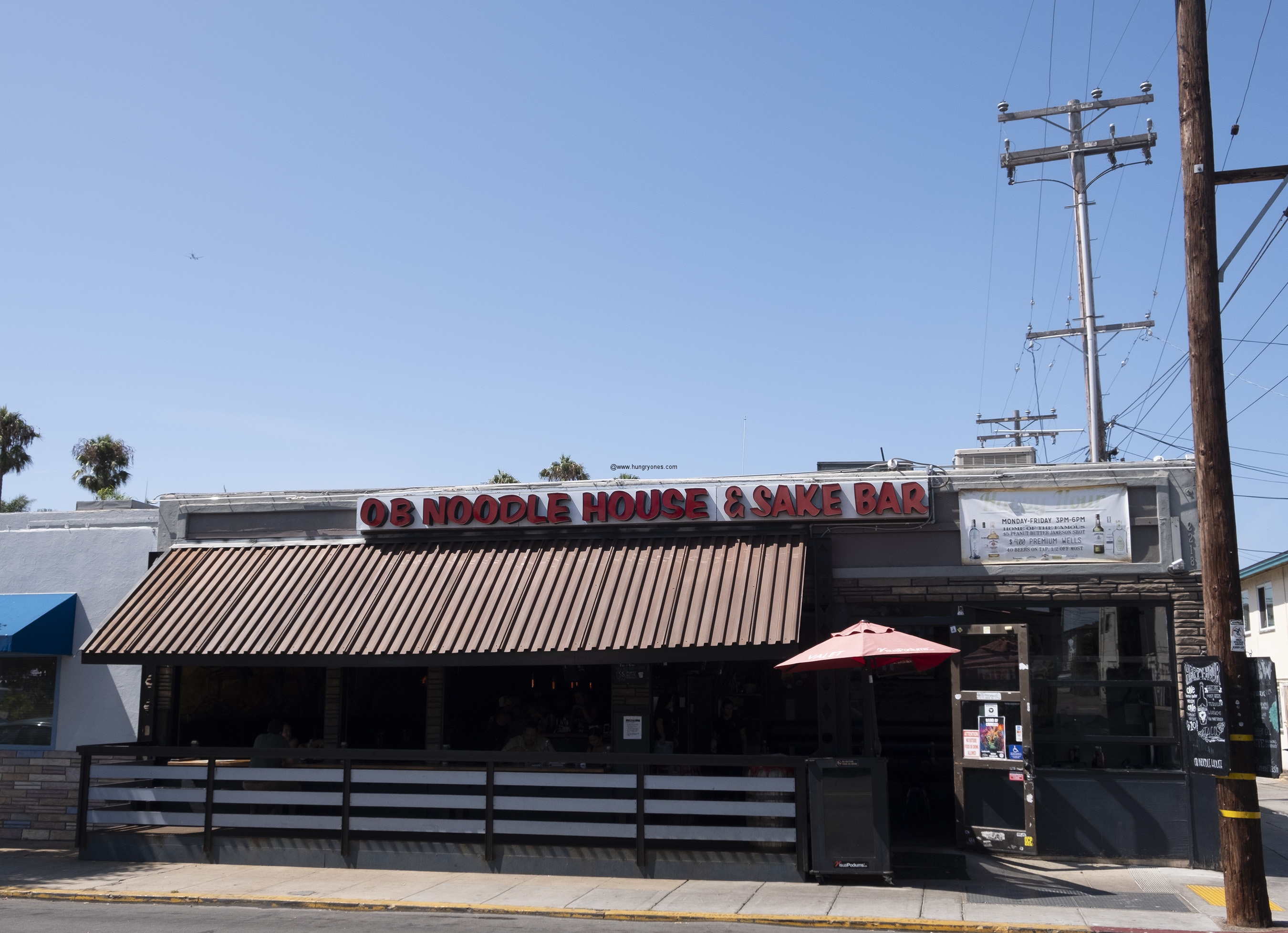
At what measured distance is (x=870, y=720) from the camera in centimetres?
1250

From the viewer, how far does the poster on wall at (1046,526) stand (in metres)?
13.5

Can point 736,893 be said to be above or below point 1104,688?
below

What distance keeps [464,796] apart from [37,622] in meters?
6.88

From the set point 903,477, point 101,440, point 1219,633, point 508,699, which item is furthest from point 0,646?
point 101,440

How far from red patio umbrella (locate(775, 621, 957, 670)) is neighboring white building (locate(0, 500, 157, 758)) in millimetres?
9682

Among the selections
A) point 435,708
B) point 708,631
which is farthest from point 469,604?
point 708,631

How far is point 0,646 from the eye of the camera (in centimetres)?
1476

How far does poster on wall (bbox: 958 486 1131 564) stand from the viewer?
13.5 meters

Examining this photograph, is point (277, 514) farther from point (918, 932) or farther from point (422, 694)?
point (918, 932)

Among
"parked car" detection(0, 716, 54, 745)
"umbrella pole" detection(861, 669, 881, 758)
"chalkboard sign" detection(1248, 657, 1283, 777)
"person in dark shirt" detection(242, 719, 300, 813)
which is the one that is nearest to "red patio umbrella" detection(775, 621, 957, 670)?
"umbrella pole" detection(861, 669, 881, 758)

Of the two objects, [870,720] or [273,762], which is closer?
[870,720]

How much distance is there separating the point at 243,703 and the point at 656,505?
7.27m

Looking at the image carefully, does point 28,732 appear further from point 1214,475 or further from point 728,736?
point 1214,475

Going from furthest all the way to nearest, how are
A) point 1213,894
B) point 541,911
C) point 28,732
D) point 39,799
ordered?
point 28,732, point 39,799, point 1213,894, point 541,911
